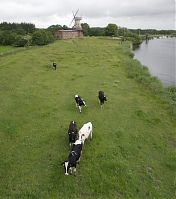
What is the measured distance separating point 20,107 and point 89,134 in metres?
9.22

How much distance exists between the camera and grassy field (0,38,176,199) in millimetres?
15773

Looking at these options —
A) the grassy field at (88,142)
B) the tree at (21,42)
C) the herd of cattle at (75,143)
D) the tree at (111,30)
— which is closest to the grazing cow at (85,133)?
the herd of cattle at (75,143)

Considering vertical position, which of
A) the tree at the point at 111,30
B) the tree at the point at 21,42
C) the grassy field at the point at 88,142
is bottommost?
the grassy field at the point at 88,142

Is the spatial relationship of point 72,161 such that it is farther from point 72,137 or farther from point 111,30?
point 111,30

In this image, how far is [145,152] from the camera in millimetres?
19875

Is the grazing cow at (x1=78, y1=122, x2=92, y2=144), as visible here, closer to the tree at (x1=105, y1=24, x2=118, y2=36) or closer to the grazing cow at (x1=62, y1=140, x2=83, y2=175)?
the grazing cow at (x1=62, y1=140, x2=83, y2=175)

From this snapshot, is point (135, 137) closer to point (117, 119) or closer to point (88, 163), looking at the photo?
point (117, 119)

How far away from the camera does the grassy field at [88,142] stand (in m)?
15.8

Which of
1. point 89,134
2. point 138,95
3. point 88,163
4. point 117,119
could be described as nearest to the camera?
point 88,163

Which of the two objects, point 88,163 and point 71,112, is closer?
point 88,163

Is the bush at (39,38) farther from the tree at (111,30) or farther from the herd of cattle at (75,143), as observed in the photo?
the herd of cattle at (75,143)

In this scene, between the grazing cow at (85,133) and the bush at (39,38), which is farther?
the bush at (39,38)

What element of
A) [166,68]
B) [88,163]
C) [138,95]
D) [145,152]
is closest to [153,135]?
[145,152]

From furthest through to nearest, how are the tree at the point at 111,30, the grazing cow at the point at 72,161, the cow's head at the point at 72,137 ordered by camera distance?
the tree at the point at 111,30, the cow's head at the point at 72,137, the grazing cow at the point at 72,161
